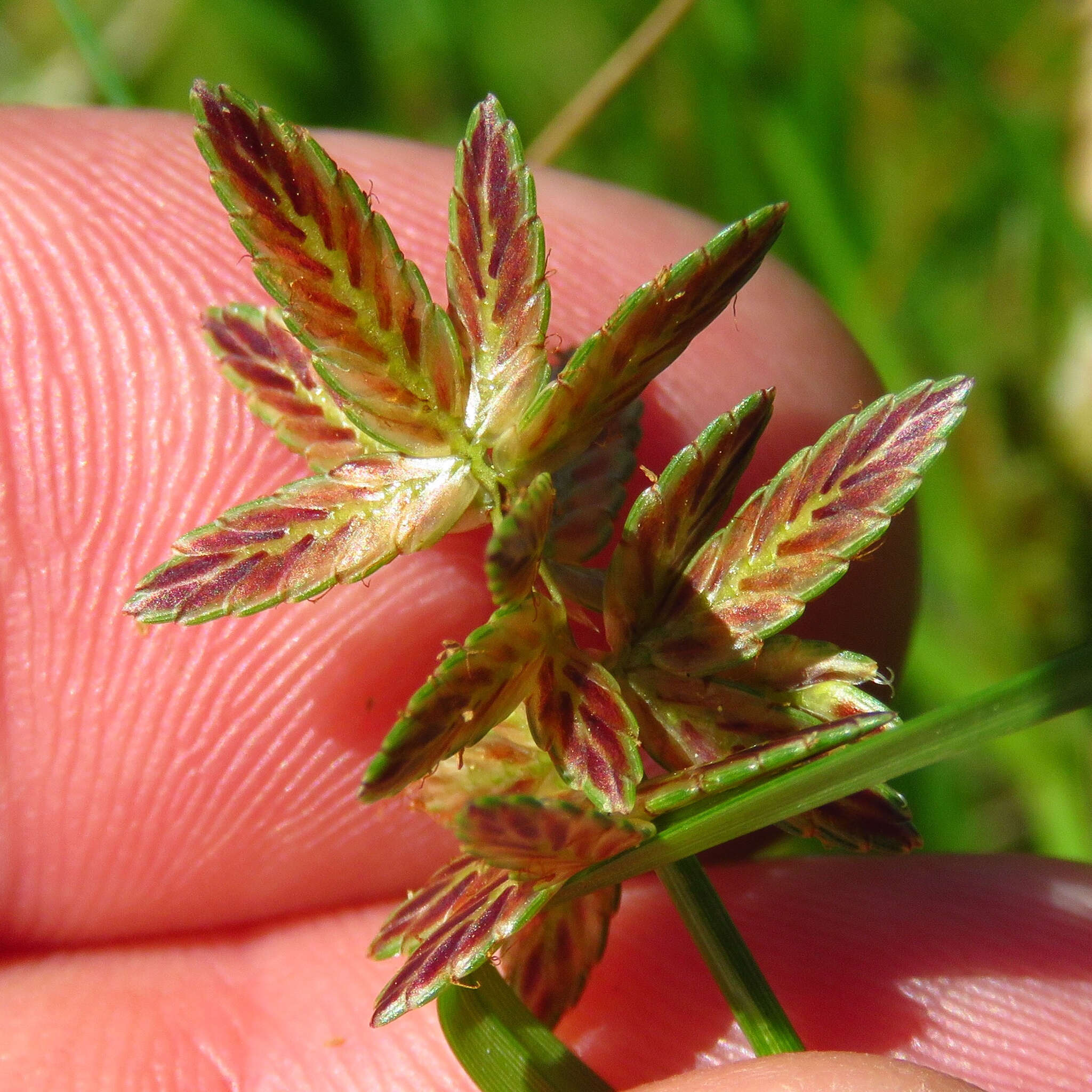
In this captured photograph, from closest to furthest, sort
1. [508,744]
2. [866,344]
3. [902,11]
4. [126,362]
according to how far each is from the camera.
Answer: [508,744] → [126,362] → [902,11] → [866,344]

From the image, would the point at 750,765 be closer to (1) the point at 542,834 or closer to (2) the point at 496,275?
(1) the point at 542,834

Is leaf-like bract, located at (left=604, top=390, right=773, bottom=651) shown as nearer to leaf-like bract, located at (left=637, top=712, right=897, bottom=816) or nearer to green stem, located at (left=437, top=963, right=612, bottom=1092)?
leaf-like bract, located at (left=637, top=712, right=897, bottom=816)

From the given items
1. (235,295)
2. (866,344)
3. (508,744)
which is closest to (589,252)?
(235,295)

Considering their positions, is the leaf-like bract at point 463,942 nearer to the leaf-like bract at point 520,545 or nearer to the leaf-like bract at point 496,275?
the leaf-like bract at point 520,545

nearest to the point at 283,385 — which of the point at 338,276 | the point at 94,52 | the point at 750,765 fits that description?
the point at 338,276

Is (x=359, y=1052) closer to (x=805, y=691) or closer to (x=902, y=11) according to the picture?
(x=805, y=691)

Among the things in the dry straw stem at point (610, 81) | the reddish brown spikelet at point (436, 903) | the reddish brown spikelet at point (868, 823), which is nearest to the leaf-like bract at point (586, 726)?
the reddish brown spikelet at point (436, 903)
